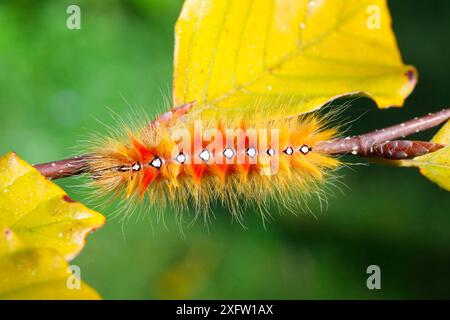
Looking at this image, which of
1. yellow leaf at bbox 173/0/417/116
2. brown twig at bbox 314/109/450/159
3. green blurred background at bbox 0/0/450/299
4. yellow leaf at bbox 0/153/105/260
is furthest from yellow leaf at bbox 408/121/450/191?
green blurred background at bbox 0/0/450/299

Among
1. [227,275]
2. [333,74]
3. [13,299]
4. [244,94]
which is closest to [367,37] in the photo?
[333,74]

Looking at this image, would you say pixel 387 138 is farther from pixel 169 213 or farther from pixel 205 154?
pixel 169 213

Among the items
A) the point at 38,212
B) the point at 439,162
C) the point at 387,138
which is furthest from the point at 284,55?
the point at 38,212

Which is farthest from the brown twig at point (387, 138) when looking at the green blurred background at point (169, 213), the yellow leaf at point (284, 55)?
the green blurred background at point (169, 213)

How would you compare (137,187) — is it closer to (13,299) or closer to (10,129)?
(13,299)

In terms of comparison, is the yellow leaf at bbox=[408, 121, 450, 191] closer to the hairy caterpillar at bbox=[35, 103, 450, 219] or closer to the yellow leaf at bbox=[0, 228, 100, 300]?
the hairy caterpillar at bbox=[35, 103, 450, 219]
